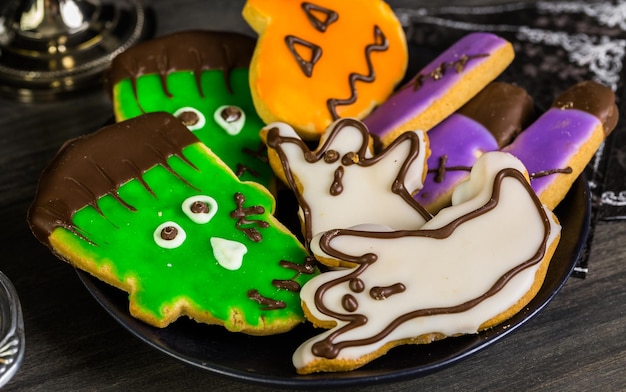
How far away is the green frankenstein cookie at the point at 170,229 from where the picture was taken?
1.06 meters

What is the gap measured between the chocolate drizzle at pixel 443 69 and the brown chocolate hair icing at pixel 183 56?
12.3 inches

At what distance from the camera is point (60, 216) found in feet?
3.65

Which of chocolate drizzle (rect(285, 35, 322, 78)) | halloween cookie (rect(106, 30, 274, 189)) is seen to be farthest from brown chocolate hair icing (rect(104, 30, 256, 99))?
chocolate drizzle (rect(285, 35, 322, 78))

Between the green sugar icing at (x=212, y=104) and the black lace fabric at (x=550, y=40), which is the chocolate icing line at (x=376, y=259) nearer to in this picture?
the green sugar icing at (x=212, y=104)

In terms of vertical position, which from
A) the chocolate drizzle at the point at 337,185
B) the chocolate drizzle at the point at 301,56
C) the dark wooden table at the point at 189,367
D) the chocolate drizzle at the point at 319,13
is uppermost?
the chocolate drizzle at the point at 319,13

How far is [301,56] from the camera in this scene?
133cm

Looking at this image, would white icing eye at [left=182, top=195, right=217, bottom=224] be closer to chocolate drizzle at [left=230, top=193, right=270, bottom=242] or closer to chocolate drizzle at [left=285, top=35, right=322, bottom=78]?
chocolate drizzle at [left=230, top=193, right=270, bottom=242]

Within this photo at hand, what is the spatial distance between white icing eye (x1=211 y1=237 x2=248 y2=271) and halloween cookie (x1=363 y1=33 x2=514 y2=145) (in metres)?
0.32

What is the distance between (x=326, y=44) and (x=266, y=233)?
40 centimetres

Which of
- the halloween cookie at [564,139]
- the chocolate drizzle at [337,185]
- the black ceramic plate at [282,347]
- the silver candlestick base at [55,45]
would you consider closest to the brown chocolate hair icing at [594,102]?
the halloween cookie at [564,139]

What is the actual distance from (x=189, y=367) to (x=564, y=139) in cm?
68

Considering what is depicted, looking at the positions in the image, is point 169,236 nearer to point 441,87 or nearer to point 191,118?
point 191,118

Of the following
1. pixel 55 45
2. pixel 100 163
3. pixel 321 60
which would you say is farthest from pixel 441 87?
pixel 55 45

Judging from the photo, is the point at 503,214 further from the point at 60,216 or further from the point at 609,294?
the point at 60,216
